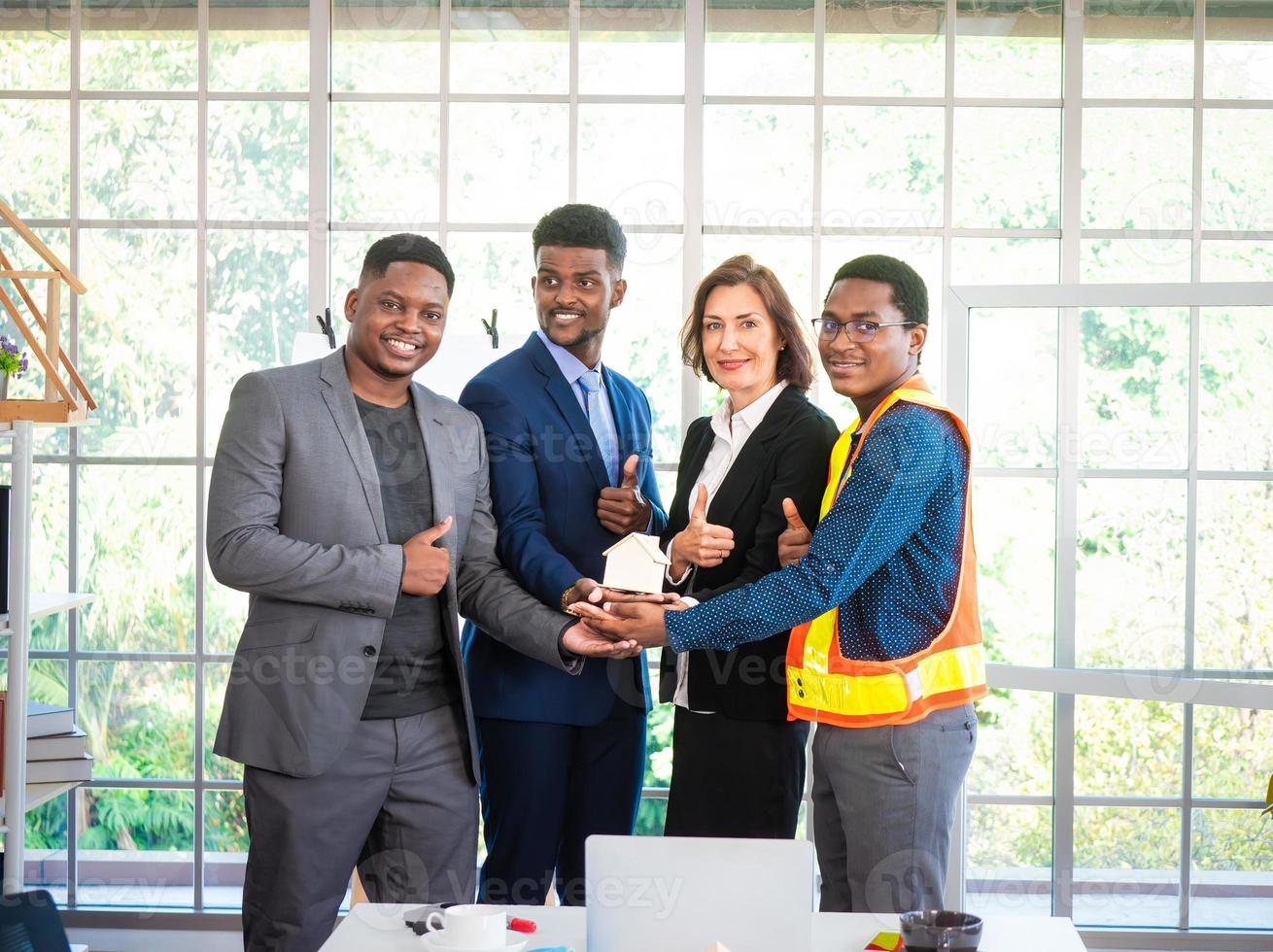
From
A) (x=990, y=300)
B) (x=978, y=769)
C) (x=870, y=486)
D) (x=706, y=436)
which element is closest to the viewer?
(x=870, y=486)

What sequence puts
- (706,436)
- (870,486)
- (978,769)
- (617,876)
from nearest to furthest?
(617,876) < (870,486) < (706,436) < (978,769)

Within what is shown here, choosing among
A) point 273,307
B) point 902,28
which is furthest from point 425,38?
point 902,28

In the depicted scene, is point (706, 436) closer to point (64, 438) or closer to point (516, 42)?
point (516, 42)

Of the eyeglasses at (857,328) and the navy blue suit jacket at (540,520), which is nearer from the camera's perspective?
the eyeglasses at (857,328)

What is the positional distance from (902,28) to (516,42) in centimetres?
112

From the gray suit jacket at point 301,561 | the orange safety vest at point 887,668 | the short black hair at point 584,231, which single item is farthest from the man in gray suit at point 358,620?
the orange safety vest at point 887,668

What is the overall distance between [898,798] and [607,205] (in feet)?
6.25

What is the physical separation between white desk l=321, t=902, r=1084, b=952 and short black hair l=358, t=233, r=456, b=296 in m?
1.33

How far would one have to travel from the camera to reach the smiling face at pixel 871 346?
234 cm

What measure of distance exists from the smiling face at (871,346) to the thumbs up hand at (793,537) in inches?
10.8

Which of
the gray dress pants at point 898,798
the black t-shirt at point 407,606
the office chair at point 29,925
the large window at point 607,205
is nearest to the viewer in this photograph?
the office chair at point 29,925

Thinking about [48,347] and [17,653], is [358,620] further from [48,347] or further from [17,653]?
[48,347]

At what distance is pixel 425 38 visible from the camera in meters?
3.31

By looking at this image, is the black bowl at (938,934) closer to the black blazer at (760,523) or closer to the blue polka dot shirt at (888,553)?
the blue polka dot shirt at (888,553)
